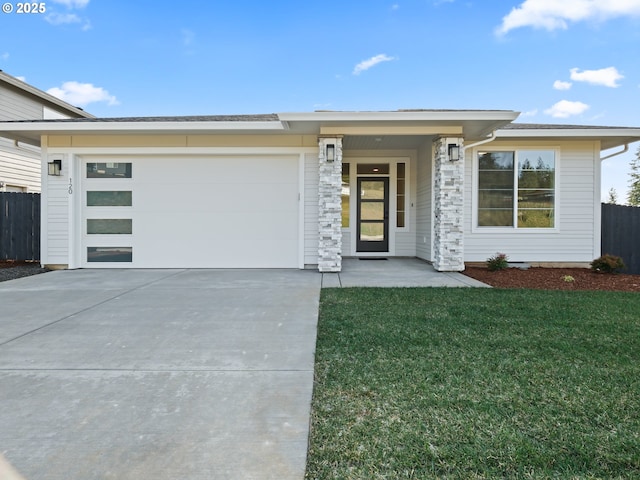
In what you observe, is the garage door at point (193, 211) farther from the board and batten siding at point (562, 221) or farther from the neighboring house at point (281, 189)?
the board and batten siding at point (562, 221)

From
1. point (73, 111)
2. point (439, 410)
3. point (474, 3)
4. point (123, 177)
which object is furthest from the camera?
point (73, 111)

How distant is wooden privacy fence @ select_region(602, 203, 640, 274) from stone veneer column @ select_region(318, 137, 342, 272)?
6.22m

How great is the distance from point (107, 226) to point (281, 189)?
376 cm

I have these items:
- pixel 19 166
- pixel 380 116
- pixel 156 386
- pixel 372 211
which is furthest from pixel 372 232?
pixel 19 166

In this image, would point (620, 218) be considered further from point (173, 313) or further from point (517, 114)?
point (173, 313)

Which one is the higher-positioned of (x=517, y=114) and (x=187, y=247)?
(x=517, y=114)

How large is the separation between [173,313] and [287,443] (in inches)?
114

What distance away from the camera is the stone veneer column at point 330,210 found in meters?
7.25

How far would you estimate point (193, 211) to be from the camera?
26.0ft

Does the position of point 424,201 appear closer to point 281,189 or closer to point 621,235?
point 281,189

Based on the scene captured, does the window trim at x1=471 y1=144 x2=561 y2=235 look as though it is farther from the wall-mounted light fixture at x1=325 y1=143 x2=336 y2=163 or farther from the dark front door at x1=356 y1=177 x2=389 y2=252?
the wall-mounted light fixture at x1=325 y1=143 x2=336 y2=163

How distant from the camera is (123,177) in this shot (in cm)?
795

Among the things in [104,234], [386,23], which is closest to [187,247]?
[104,234]

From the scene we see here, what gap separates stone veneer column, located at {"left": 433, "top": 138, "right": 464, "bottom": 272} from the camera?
724cm
